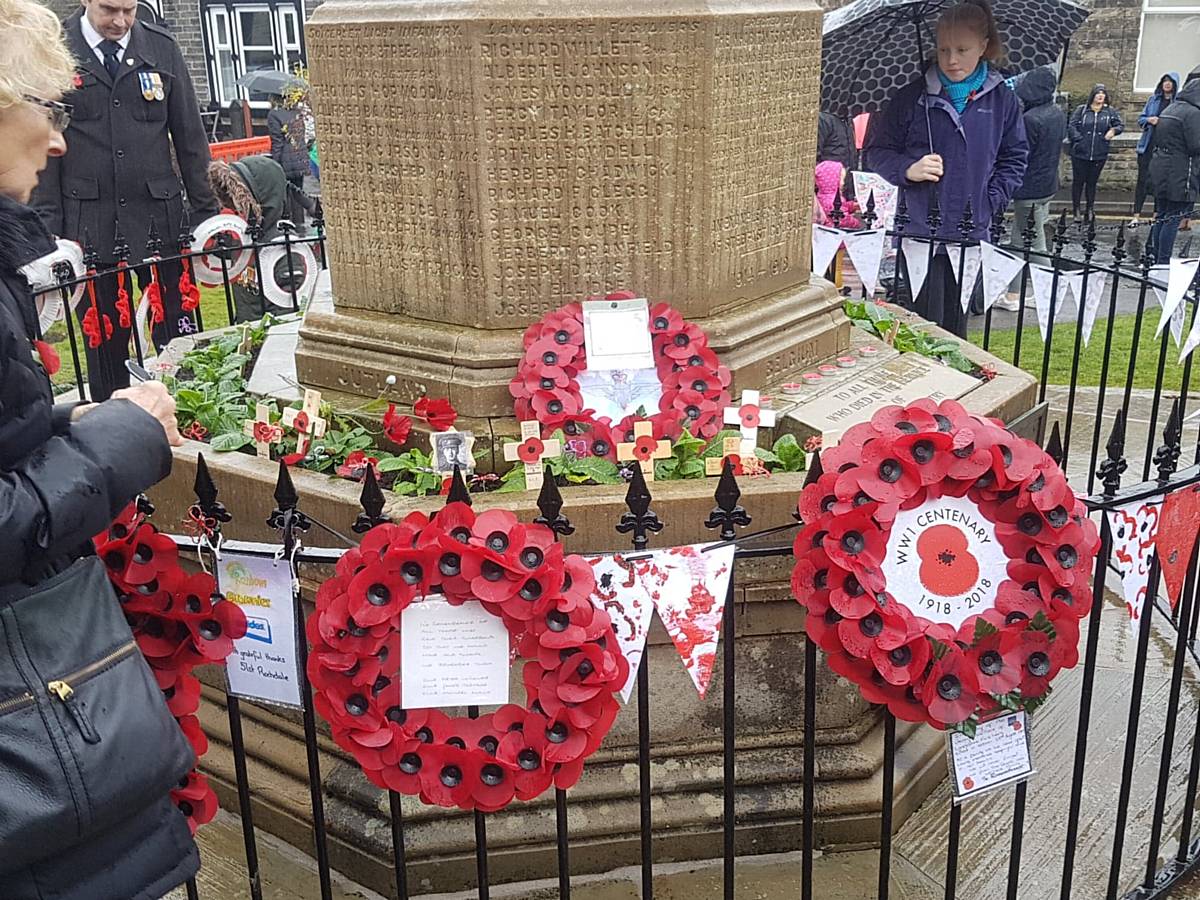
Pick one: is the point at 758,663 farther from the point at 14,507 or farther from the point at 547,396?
the point at 14,507

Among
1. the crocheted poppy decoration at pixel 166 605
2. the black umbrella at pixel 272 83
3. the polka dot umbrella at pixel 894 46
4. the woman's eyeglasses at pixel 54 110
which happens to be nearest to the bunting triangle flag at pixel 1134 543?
the crocheted poppy decoration at pixel 166 605

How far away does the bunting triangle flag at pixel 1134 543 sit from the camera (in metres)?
2.45

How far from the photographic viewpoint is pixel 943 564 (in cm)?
226

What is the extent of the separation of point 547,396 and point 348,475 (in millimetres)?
644

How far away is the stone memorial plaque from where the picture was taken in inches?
143

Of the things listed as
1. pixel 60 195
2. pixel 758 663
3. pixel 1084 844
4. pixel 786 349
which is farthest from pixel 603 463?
pixel 60 195

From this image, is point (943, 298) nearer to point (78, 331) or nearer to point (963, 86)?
point (963, 86)

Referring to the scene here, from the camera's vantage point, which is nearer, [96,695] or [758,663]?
[96,695]

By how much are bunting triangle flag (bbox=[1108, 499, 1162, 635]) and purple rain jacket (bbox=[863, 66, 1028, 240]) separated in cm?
355

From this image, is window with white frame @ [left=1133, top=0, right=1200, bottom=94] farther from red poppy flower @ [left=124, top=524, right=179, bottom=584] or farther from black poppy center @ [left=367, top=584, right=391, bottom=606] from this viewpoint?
red poppy flower @ [left=124, top=524, right=179, bottom=584]

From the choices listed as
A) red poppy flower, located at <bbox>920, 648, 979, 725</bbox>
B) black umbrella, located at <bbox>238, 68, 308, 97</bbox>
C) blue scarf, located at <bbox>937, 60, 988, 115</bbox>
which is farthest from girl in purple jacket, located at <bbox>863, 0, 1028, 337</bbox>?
black umbrella, located at <bbox>238, 68, 308, 97</bbox>

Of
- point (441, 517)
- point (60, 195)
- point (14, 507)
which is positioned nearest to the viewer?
point (14, 507)

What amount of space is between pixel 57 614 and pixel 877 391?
2.88 meters

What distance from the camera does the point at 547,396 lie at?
345cm
